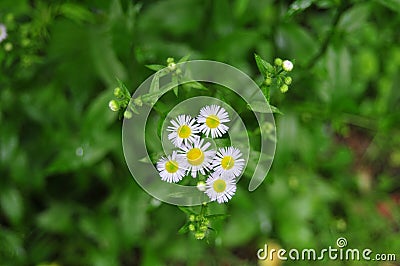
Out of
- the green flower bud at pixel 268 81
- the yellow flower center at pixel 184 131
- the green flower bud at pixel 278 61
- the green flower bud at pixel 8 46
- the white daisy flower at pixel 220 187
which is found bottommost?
the white daisy flower at pixel 220 187

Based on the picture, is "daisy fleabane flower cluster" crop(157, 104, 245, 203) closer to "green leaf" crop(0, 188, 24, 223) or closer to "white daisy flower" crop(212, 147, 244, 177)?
"white daisy flower" crop(212, 147, 244, 177)

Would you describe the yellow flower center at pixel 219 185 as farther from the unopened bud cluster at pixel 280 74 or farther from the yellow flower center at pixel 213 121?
the unopened bud cluster at pixel 280 74

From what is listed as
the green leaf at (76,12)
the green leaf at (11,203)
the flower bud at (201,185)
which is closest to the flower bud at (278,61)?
the flower bud at (201,185)

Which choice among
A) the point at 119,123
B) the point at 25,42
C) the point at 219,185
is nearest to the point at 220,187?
the point at 219,185

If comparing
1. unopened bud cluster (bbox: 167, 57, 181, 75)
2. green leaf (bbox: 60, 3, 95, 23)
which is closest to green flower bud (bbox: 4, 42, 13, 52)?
green leaf (bbox: 60, 3, 95, 23)

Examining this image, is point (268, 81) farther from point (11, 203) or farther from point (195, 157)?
point (11, 203)
